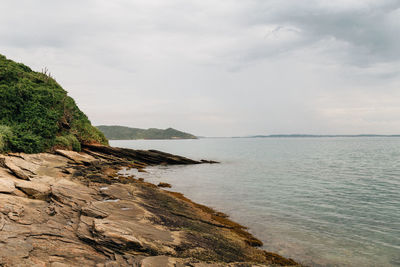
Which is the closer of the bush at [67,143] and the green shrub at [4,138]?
the green shrub at [4,138]

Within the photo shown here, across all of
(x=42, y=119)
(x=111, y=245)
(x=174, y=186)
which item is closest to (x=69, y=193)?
(x=111, y=245)

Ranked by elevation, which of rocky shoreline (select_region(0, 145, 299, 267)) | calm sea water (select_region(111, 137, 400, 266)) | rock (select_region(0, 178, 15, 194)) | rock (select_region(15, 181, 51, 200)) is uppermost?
rock (select_region(0, 178, 15, 194))

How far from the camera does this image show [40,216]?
8.09 metres

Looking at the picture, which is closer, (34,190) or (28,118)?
(34,190)

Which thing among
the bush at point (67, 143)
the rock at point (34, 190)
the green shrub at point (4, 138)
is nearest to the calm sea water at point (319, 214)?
the rock at point (34, 190)

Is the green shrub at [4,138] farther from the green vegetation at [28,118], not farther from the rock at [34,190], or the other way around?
the rock at [34,190]

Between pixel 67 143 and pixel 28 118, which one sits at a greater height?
pixel 28 118

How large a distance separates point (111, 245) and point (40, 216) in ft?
10.9

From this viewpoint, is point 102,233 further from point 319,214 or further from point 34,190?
point 319,214

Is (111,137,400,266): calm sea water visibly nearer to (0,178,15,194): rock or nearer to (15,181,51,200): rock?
(15,181,51,200): rock

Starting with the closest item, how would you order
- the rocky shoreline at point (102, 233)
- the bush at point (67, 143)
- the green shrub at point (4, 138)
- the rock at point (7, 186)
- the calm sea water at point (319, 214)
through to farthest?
the rocky shoreline at point (102, 233) → the rock at point (7, 186) → the calm sea water at point (319, 214) → the green shrub at point (4, 138) → the bush at point (67, 143)

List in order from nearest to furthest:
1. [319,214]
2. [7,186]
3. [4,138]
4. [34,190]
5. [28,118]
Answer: [7,186]
[34,190]
[319,214]
[4,138]
[28,118]

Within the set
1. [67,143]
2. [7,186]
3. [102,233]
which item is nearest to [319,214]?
[102,233]

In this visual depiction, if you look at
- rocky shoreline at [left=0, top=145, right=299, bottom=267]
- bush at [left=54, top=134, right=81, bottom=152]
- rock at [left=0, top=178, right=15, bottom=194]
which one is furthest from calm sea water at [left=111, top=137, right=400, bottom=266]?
bush at [left=54, top=134, right=81, bottom=152]
